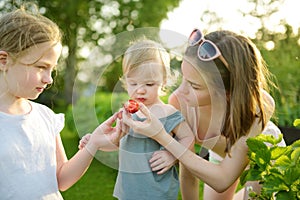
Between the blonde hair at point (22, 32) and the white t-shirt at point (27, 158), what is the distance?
287 millimetres

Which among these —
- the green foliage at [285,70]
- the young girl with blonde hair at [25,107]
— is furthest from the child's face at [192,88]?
the green foliage at [285,70]

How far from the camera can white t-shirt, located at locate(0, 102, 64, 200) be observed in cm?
220

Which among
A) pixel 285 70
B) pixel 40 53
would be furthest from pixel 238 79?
pixel 285 70

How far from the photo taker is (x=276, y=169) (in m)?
2.07

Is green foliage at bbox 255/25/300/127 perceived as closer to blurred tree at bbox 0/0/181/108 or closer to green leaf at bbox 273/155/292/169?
green leaf at bbox 273/155/292/169

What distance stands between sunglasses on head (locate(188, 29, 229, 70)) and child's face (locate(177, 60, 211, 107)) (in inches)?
3.1

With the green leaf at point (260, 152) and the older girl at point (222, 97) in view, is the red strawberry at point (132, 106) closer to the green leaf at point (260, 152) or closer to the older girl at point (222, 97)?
the older girl at point (222, 97)

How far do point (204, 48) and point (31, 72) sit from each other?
0.83 metres

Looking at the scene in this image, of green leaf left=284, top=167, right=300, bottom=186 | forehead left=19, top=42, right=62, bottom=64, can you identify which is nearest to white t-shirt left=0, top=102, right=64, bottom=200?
forehead left=19, top=42, right=62, bottom=64

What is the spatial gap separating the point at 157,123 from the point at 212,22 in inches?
228

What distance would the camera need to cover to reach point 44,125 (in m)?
2.39

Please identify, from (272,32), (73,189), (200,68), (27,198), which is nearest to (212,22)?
(272,32)

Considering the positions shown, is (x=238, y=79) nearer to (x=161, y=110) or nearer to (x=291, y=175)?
(x=161, y=110)

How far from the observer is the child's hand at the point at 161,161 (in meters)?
2.43
